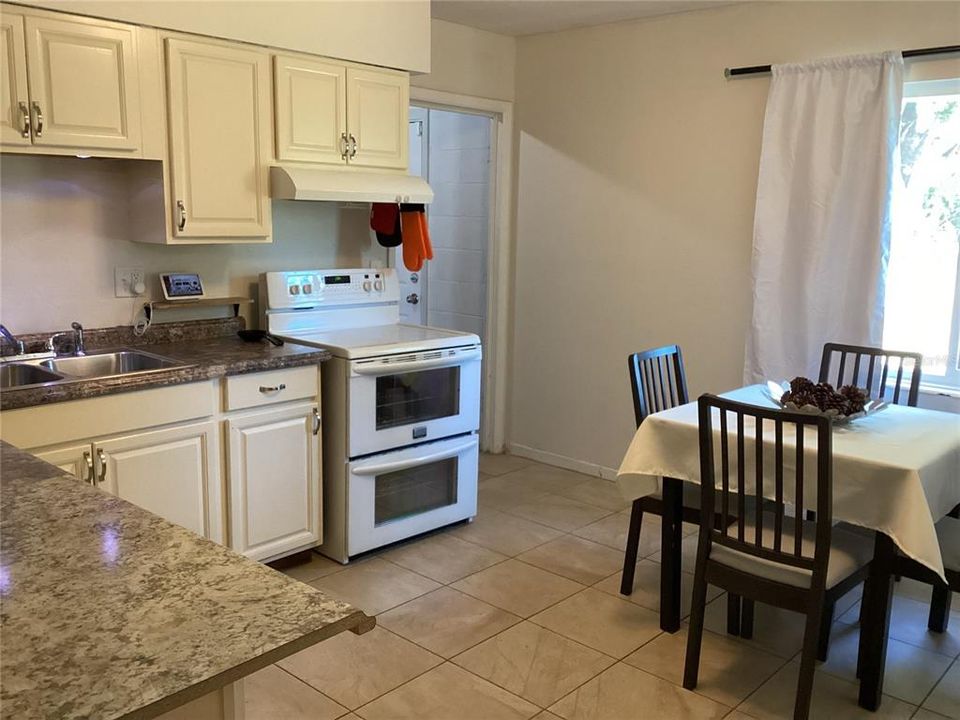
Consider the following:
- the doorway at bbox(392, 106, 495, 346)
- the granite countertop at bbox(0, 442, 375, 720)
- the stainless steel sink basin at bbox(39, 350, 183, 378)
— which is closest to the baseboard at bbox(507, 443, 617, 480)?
the doorway at bbox(392, 106, 495, 346)

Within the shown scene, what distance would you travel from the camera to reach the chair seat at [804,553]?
2.42 meters

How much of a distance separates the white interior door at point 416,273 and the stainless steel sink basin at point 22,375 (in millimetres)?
2557

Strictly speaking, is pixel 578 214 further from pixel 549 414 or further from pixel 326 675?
pixel 326 675

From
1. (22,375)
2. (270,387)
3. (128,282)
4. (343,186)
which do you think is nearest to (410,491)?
(270,387)

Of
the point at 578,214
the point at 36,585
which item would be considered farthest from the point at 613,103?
the point at 36,585

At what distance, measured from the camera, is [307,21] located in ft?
10.9

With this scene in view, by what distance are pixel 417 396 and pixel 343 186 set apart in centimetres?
94

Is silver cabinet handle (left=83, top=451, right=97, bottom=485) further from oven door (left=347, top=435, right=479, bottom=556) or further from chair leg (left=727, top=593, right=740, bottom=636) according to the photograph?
chair leg (left=727, top=593, right=740, bottom=636)

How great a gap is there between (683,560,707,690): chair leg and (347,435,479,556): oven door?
56.0 inches

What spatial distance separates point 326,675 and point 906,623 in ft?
6.91

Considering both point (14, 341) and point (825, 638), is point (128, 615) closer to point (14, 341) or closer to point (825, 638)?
point (14, 341)

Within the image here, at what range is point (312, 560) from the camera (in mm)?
3551

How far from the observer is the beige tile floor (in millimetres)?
2535

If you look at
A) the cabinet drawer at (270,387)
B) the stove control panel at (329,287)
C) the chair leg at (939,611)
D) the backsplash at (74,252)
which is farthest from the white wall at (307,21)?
the chair leg at (939,611)
